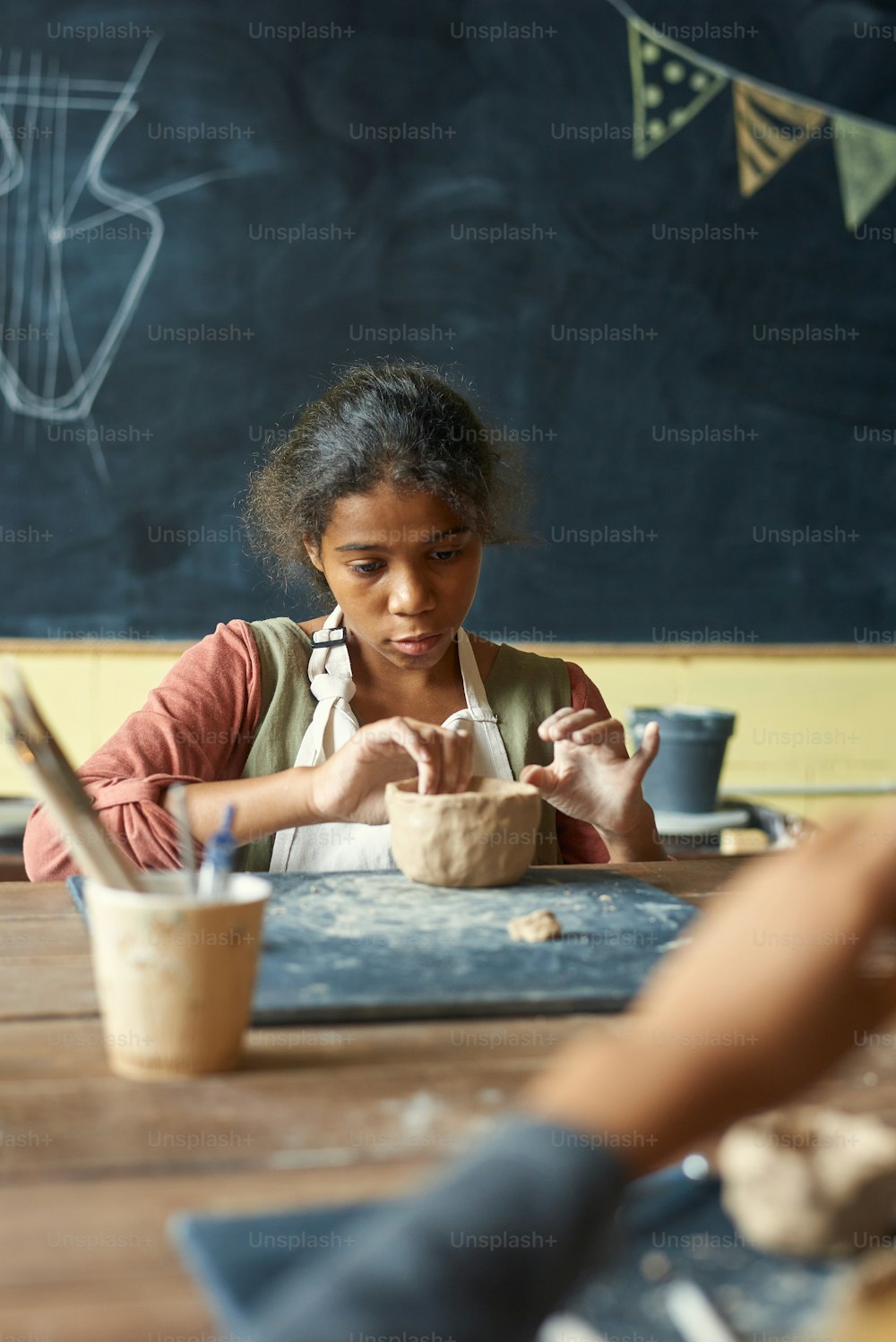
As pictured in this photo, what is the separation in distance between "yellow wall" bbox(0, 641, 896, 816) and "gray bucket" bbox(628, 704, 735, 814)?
2.43 feet

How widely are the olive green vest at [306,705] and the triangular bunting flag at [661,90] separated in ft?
6.07

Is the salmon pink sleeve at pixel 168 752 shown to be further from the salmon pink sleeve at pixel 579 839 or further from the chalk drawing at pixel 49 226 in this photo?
the chalk drawing at pixel 49 226

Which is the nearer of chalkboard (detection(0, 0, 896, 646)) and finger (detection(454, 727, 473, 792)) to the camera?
finger (detection(454, 727, 473, 792))

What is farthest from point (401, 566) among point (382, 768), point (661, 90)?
point (661, 90)

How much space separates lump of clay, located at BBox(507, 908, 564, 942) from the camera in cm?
106

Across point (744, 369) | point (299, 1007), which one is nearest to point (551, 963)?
point (299, 1007)

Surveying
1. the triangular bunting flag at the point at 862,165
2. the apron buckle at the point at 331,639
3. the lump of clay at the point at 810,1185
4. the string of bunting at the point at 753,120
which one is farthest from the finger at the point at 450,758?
the triangular bunting flag at the point at 862,165

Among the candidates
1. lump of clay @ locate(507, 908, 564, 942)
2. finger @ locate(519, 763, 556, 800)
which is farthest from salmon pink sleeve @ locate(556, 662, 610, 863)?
lump of clay @ locate(507, 908, 564, 942)

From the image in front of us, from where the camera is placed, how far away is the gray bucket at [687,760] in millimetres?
2342

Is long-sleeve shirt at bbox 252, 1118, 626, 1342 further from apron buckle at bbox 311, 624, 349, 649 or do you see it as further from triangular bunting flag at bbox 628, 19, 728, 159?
triangular bunting flag at bbox 628, 19, 728, 159

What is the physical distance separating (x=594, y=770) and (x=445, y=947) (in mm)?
545

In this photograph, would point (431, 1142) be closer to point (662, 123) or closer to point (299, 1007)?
point (299, 1007)

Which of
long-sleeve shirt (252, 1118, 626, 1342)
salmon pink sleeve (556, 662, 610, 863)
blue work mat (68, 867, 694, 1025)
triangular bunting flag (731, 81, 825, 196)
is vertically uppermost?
triangular bunting flag (731, 81, 825, 196)

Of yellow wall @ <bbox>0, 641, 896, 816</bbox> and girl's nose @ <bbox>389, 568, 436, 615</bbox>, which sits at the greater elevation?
girl's nose @ <bbox>389, 568, 436, 615</bbox>
